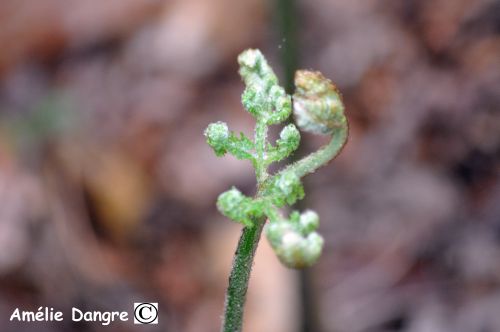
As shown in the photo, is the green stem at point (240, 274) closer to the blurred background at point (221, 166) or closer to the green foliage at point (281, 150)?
the green foliage at point (281, 150)

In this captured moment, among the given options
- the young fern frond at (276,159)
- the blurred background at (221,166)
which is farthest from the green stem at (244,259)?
the blurred background at (221,166)

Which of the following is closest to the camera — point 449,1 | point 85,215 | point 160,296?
point 160,296

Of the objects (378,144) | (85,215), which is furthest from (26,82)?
(378,144)

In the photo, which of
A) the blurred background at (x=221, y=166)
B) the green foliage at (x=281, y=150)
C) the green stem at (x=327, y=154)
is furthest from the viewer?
the blurred background at (x=221, y=166)

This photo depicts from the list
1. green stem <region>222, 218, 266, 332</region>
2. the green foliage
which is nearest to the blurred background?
the green foliage

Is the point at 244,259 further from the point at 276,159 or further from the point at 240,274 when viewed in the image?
the point at 276,159

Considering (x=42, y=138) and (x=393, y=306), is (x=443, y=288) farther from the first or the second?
(x=42, y=138)

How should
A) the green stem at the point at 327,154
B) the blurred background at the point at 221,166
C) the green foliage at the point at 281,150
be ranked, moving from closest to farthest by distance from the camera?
the green foliage at the point at 281,150 < the green stem at the point at 327,154 < the blurred background at the point at 221,166
